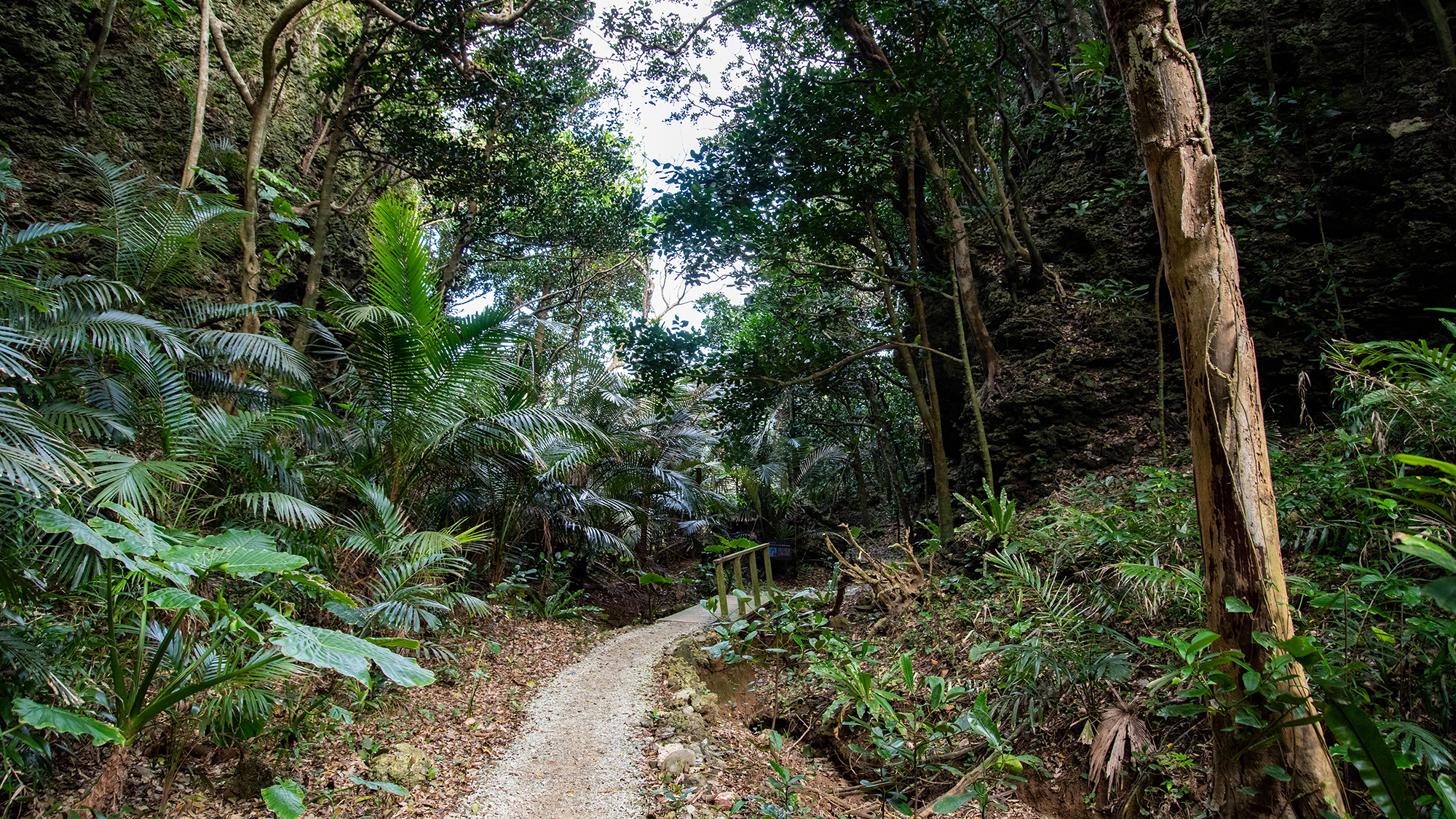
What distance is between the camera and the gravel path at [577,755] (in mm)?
3305

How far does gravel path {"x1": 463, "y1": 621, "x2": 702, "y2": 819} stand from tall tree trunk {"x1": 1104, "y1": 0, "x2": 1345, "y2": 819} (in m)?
2.80

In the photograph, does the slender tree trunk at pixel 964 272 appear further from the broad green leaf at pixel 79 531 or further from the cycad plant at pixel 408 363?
the broad green leaf at pixel 79 531

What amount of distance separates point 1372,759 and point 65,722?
4.08 m

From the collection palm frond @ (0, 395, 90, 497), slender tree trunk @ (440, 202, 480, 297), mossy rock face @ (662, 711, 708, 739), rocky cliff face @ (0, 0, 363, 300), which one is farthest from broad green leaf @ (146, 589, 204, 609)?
slender tree trunk @ (440, 202, 480, 297)

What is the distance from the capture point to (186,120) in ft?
23.0

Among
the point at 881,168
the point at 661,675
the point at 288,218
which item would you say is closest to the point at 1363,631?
the point at 661,675

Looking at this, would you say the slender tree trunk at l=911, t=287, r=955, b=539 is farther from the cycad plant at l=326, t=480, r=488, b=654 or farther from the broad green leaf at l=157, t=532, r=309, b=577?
the broad green leaf at l=157, t=532, r=309, b=577

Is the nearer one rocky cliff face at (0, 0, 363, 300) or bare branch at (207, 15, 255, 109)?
bare branch at (207, 15, 255, 109)

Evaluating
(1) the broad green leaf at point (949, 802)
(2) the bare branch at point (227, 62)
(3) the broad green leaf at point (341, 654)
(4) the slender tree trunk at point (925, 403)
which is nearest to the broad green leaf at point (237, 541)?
(3) the broad green leaf at point (341, 654)

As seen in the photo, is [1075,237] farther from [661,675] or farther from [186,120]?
[186,120]

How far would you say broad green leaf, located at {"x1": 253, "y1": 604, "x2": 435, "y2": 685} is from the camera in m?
2.05

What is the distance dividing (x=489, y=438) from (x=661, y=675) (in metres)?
2.71

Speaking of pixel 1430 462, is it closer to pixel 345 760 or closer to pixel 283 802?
pixel 283 802

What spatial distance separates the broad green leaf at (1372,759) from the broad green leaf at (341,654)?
2858 mm
